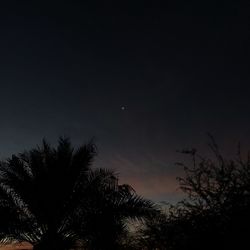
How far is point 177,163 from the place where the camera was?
8547mm

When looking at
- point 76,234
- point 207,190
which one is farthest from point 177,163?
point 76,234

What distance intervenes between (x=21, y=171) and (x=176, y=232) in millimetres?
7407

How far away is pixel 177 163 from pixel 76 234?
6.63m

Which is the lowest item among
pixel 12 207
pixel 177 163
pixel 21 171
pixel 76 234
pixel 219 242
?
pixel 219 242

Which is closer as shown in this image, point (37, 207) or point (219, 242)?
point (219, 242)

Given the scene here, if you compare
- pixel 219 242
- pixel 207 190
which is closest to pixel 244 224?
pixel 219 242

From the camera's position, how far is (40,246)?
1367 centimetres

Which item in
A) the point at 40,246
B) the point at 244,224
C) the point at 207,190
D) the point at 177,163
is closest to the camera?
the point at 244,224

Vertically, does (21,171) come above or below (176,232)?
above

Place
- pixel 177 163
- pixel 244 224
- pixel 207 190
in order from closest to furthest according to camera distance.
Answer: pixel 244 224 → pixel 207 190 → pixel 177 163

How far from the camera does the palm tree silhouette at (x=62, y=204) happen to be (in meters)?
13.7

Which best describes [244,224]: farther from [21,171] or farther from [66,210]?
[21,171]

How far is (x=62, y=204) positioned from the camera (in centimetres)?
1394

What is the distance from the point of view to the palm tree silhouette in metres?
13.7
